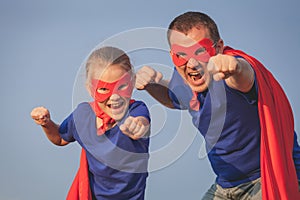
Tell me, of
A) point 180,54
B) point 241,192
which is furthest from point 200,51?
point 241,192

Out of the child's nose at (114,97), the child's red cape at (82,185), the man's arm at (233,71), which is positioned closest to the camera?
the man's arm at (233,71)

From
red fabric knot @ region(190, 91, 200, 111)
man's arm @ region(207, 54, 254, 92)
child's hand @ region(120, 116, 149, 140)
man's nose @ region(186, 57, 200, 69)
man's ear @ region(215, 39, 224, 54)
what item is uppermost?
man's ear @ region(215, 39, 224, 54)

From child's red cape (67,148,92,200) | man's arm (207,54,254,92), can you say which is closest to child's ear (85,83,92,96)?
child's red cape (67,148,92,200)

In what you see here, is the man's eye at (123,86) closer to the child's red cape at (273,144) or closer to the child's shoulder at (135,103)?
the child's shoulder at (135,103)

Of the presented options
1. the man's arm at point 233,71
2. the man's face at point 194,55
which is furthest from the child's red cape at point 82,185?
the man's arm at point 233,71

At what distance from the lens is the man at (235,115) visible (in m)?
3.01

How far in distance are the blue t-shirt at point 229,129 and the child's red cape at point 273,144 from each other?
3.6 inches

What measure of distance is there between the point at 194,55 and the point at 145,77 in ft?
0.99

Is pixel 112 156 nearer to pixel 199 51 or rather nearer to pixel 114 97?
pixel 114 97

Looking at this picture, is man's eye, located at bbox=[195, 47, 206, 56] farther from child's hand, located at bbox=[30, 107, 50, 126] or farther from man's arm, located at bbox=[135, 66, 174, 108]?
child's hand, located at bbox=[30, 107, 50, 126]

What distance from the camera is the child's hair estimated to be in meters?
3.62

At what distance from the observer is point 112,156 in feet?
11.6

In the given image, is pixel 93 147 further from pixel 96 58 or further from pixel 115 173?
pixel 96 58

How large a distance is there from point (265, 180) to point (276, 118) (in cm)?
33
